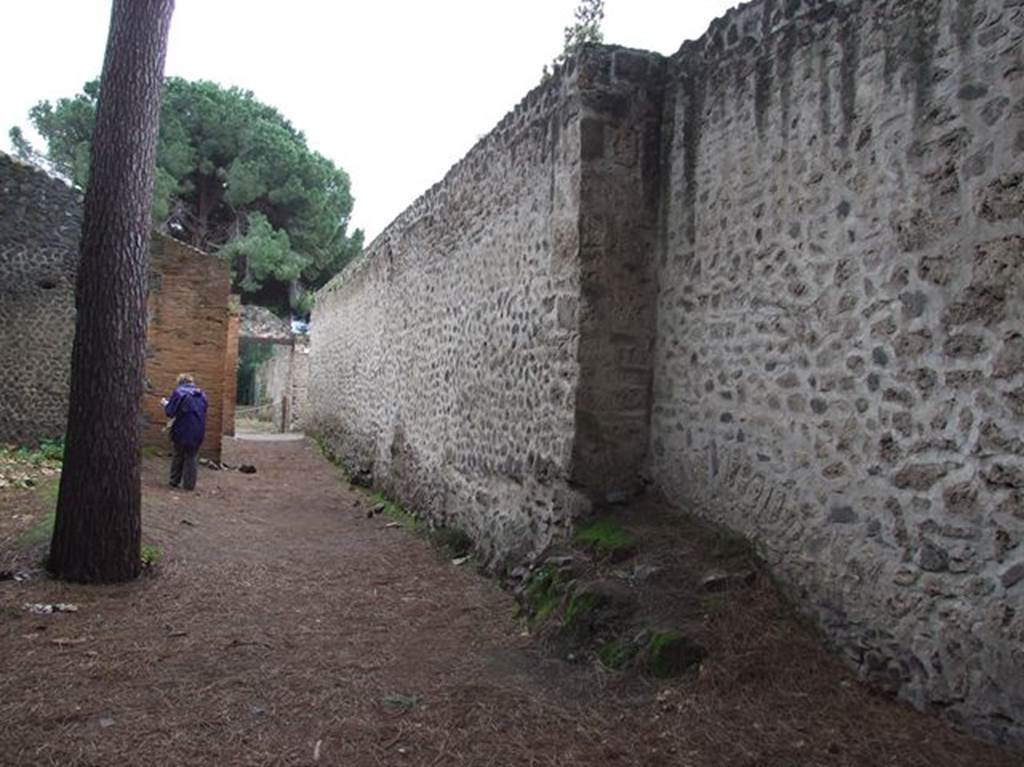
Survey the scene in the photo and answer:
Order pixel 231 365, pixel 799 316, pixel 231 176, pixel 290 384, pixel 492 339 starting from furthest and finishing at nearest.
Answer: pixel 231 176
pixel 290 384
pixel 231 365
pixel 492 339
pixel 799 316

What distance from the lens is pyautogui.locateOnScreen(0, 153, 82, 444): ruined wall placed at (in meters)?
12.6

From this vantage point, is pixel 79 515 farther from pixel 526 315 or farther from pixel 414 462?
pixel 414 462

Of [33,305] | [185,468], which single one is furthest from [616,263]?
[33,305]

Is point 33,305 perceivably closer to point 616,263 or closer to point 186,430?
point 186,430

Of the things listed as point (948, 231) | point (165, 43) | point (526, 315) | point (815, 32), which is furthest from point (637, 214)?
point (165, 43)

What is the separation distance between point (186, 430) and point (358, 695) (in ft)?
24.2

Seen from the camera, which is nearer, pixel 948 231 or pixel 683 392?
pixel 948 231

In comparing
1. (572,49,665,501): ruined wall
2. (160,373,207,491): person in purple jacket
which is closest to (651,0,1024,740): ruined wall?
(572,49,665,501): ruined wall

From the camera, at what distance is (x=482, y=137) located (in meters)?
8.12

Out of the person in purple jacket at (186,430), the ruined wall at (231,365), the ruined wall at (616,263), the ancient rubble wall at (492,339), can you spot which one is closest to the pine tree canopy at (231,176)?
the ruined wall at (231,365)

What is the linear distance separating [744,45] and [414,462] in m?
6.46

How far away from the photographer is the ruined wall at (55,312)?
495 inches

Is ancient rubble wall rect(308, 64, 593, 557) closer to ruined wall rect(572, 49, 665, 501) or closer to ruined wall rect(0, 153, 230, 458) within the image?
ruined wall rect(572, 49, 665, 501)

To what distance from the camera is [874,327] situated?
396 centimetres
